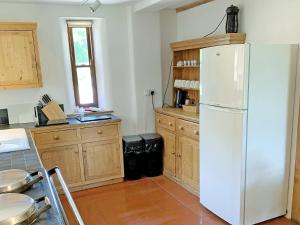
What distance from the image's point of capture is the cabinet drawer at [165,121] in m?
3.51

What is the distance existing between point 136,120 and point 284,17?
2.24m

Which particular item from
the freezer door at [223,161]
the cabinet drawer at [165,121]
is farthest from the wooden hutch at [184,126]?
the freezer door at [223,161]

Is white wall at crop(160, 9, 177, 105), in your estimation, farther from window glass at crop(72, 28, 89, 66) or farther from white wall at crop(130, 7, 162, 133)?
window glass at crop(72, 28, 89, 66)

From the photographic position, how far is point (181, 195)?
323 centimetres

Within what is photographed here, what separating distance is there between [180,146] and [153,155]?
475mm

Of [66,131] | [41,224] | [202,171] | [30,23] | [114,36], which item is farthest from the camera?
[114,36]

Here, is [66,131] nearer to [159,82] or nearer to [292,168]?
[159,82]

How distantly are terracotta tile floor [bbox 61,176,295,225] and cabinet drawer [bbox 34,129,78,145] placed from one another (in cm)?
69

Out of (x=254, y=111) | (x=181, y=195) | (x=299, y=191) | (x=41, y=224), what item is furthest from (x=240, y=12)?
(x=41, y=224)

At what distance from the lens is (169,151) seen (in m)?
3.65

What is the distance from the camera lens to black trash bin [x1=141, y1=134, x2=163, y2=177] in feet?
12.0

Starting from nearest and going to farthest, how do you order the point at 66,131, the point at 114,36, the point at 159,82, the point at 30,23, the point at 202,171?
the point at 202,171 < the point at 30,23 < the point at 66,131 < the point at 114,36 < the point at 159,82

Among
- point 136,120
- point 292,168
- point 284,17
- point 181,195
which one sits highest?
point 284,17

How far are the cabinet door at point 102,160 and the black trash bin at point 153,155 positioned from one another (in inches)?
14.3
